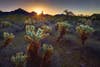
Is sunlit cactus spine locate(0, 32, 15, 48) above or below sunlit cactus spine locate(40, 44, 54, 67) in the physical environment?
above

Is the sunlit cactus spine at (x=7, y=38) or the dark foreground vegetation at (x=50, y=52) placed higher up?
the sunlit cactus spine at (x=7, y=38)

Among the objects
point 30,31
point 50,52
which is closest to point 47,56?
point 50,52

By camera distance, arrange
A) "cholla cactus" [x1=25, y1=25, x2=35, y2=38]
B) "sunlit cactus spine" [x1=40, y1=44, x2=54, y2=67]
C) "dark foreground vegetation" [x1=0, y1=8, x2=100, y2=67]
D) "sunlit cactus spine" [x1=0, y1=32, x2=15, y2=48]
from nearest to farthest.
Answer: "sunlit cactus spine" [x1=40, y1=44, x2=54, y2=67] → "dark foreground vegetation" [x1=0, y1=8, x2=100, y2=67] → "cholla cactus" [x1=25, y1=25, x2=35, y2=38] → "sunlit cactus spine" [x1=0, y1=32, x2=15, y2=48]

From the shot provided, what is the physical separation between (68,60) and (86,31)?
6.31 m

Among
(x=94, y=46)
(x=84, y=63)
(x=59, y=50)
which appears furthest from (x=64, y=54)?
(x=94, y=46)

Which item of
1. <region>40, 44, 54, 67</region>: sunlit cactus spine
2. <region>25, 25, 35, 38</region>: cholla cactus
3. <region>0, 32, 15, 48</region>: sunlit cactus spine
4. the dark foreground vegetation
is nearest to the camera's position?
<region>40, 44, 54, 67</region>: sunlit cactus spine

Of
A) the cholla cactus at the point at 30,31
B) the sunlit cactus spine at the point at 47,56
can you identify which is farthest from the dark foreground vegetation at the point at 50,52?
the cholla cactus at the point at 30,31

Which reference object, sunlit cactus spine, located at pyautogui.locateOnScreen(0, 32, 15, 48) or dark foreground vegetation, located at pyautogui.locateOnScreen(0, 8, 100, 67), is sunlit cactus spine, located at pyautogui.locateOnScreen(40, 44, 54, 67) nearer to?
dark foreground vegetation, located at pyautogui.locateOnScreen(0, 8, 100, 67)

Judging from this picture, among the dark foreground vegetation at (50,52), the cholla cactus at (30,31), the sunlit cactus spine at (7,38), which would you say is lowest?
the dark foreground vegetation at (50,52)

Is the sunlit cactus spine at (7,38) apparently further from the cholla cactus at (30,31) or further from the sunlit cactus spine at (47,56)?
the sunlit cactus spine at (47,56)

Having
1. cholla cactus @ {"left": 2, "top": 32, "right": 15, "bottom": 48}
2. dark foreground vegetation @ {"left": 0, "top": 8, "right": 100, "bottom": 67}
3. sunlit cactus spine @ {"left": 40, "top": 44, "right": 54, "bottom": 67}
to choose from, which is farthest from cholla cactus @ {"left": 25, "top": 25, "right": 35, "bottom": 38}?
cholla cactus @ {"left": 2, "top": 32, "right": 15, "bottom": 48}

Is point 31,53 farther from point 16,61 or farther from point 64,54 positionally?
point 64,54

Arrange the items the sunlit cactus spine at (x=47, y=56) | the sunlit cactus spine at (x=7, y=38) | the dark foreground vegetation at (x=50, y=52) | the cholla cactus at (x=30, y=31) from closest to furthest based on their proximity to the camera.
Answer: the sunlit cactus spine at (x=47, y=56) < the dark foreground vegetation at (x=50, y=52) < the cholla cactus at (x=30, y=31) < the sunlit cactus spine at (x=7, y=38)

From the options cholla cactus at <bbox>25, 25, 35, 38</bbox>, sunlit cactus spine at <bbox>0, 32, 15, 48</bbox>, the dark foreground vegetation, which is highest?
cholla cactus at <bbox>25, 25, 35, 38</bbox>
